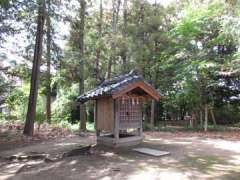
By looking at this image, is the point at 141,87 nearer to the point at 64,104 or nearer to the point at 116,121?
the point at 116,121

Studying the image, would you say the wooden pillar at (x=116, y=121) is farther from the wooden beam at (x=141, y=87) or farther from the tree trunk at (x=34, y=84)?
the tree trunk at (x=34, y=84)

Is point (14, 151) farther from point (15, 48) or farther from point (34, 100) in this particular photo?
point (15, 48)

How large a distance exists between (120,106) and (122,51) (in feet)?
22.7

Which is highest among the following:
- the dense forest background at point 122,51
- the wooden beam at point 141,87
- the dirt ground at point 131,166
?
the dense forest background at point 122,51

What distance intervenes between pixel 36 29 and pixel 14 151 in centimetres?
574

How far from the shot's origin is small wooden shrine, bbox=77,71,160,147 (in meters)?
8.03

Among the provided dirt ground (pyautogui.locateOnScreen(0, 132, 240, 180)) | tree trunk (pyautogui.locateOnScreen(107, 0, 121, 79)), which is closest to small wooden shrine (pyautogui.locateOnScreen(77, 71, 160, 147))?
dirt ground (pyautogui.locateOnScreen(0, 132, 240, 180))

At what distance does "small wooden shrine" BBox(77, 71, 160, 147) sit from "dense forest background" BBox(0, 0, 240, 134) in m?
4.07

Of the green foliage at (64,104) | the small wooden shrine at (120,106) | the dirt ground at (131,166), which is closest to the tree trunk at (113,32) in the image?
the green foliage at (64,104)

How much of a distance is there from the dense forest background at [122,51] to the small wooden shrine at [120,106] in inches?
160

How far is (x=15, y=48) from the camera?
465 inches

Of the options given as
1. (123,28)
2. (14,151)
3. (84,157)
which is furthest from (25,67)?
(84,157)

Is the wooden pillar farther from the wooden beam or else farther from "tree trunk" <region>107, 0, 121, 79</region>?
"tree trunk" <region>107, 0, 121, 79</region>

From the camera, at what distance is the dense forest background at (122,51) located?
37.3ft
